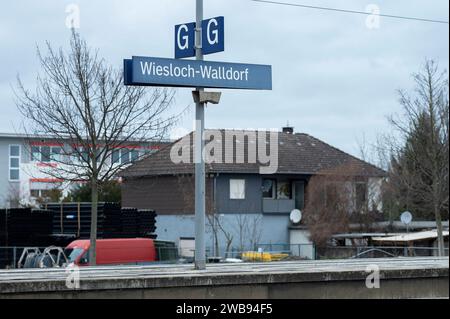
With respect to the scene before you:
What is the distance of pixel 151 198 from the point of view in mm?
57875

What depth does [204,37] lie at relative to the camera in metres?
17.2

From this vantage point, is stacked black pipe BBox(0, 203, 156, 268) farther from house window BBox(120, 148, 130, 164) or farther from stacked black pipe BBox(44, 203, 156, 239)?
house window BBox(120, 148, 130, 164)

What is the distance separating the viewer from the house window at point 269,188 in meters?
56.6

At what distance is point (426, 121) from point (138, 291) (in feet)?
68.3

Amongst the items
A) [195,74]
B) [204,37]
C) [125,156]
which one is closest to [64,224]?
[125,156]

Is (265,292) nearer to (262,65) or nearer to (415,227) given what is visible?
(262,65)

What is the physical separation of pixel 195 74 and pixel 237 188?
38.3 meters

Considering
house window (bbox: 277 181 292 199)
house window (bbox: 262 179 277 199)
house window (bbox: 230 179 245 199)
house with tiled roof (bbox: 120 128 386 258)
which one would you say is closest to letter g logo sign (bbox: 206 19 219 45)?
house with tiled roof (bbox: 120 128 386 258)

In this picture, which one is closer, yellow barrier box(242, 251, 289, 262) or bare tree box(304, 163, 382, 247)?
yellow barrier box(242, 251, 289, 262)

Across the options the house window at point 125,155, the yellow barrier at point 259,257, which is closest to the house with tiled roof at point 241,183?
the yellow barrier at point 259,257

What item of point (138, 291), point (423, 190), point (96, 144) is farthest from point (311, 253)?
point (138, 291)

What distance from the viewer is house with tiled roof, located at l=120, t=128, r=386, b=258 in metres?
52.4

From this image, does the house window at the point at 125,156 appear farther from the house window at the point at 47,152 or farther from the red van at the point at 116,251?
the red van at the point at 116,251

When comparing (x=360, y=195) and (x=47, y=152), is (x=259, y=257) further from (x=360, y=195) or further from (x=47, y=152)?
(x=360, y=195)
